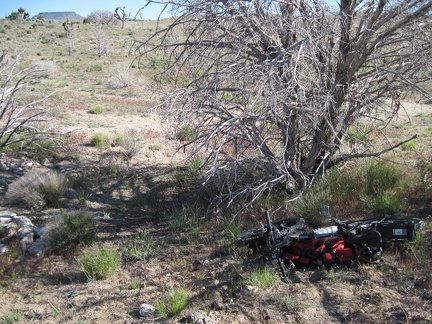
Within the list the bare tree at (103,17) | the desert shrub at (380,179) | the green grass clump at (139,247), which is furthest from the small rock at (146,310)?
the bare tree at (103,17)

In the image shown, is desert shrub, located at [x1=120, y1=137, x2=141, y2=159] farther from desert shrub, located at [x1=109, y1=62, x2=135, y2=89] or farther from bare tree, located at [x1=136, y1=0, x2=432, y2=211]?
desert shrub, located at [x1=109, y1=62, x2=135, y2=89]

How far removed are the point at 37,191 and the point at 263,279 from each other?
4.89 meters

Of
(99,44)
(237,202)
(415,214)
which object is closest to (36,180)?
(237,202)

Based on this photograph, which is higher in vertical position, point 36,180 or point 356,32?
point 356,32

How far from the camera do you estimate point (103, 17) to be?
60406 mm

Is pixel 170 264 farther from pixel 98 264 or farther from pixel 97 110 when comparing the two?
pixel 97 110

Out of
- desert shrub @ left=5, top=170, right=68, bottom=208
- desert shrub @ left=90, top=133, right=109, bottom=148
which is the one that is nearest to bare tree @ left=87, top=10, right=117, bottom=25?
desert shrub @ left=90, top=133, right=109, bottom=148

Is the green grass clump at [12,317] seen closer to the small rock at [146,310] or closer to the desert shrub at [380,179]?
the small rock at [146,310]

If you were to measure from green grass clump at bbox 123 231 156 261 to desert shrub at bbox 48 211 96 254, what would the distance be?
0.56m

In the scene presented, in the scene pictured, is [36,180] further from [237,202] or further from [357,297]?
[357,297]

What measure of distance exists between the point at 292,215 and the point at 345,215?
0.73m

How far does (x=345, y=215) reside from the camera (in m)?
5.85

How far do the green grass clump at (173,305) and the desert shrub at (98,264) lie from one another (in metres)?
1.07

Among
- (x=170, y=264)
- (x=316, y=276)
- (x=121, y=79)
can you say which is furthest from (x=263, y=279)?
(x=121, y=79)
